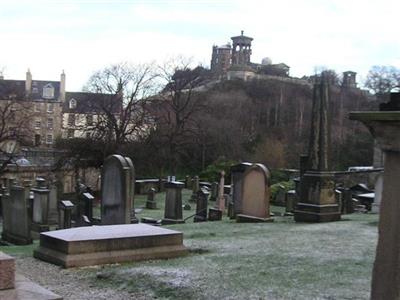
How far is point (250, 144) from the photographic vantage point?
173ft

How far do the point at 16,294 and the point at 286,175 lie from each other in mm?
33836

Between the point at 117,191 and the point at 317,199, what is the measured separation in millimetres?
5373

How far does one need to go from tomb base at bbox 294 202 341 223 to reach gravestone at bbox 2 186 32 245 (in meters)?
7.77

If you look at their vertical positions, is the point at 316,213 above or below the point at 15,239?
above

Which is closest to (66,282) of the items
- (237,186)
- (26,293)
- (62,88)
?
(26,293)

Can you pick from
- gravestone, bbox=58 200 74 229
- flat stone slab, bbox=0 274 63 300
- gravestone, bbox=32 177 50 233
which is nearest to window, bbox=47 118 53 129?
gravestone, bbox=32 177 50 233

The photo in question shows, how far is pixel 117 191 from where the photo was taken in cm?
1320

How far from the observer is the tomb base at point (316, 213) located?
14422 mm

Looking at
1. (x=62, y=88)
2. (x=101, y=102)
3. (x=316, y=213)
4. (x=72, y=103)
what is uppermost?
(x=62, y=88)

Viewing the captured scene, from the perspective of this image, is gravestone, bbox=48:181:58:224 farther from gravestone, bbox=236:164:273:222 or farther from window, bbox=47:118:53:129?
window, bbox=47:118:53:129

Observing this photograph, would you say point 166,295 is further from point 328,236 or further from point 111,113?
point 111,113

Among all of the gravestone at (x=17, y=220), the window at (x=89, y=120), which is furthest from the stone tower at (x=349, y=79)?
the gravestone at (x=17, y=220)

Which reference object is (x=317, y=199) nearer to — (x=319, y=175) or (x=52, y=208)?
(x=319, y=175)

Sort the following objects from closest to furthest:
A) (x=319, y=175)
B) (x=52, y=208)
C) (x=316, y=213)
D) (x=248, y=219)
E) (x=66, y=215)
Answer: (x=316, y=213), (x=319, y=175), (x=248, y=219), (x=66, y=215), (x=52, y=208)
